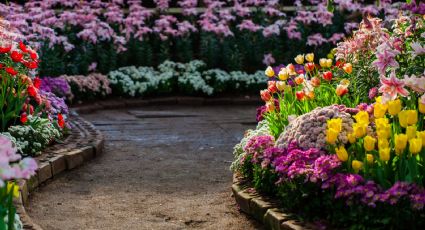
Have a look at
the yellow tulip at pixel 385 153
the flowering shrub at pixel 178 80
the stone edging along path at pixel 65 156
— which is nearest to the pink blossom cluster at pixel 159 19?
the flowering shrub at pixel 178 80

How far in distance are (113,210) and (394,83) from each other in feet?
7.19

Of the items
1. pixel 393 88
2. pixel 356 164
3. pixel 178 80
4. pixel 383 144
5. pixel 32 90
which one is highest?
pixel 393 88

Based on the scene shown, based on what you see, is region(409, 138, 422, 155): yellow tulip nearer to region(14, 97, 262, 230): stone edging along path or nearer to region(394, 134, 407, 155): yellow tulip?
region(394, 134, 407, 155): yellow tulip

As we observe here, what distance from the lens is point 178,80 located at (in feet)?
41.1

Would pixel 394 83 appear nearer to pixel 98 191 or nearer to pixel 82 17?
pixel 98 191

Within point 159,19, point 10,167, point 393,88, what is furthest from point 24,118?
point 159,19

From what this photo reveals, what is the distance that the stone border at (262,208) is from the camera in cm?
458

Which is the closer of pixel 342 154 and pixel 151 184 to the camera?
pixel 342 154

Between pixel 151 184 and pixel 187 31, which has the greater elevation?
pixel 187 31

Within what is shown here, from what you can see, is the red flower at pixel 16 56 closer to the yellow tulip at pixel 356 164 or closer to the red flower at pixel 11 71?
the red flower at pixel 11 71

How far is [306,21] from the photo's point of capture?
535 inches

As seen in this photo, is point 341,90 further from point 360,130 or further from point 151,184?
point 151,184

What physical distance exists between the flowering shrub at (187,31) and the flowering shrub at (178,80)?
0.26 m

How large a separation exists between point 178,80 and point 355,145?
7922 mm
